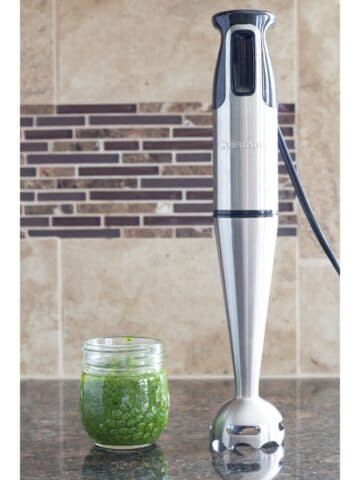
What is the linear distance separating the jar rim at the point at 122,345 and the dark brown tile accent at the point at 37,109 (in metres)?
0.55

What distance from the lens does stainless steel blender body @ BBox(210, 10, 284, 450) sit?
0.77 meters

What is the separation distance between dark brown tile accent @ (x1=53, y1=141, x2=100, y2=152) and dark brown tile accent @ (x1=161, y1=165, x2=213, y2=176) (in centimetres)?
12

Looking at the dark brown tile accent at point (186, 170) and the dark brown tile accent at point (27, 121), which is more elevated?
the dark brown tile accent at point (27, 121)

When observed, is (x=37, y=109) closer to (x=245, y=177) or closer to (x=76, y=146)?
(x=76, y=146)

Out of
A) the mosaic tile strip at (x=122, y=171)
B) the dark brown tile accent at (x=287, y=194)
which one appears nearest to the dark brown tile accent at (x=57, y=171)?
the mosaic tile strip at (x=122, y=171)

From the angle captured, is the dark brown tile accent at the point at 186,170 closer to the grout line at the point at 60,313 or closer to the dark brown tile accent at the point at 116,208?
the dark brown tile accent at the point at 116,208

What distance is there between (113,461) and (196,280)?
0.53m

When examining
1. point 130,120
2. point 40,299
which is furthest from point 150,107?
point 40,299

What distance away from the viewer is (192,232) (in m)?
1.30

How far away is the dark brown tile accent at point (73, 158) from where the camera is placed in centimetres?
130
